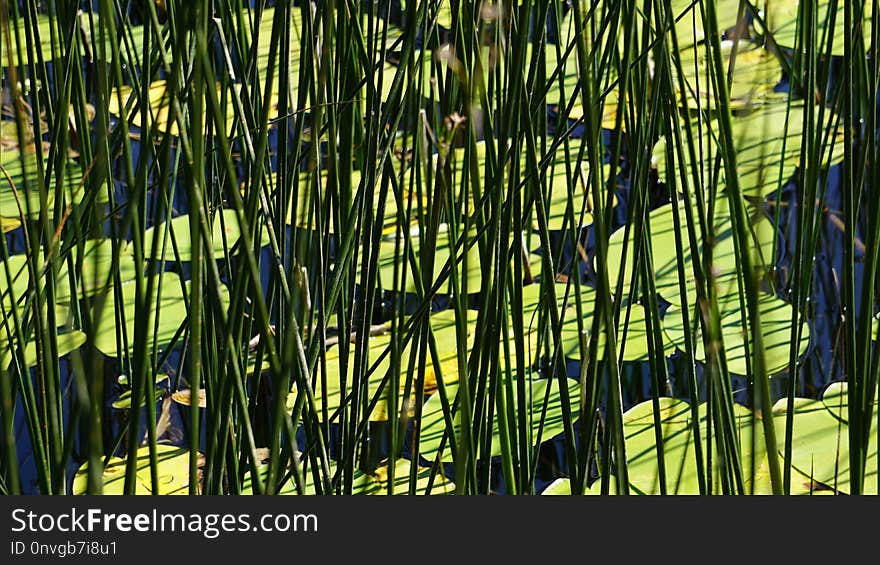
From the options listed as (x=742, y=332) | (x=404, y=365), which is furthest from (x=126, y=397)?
(x=742, y=332)

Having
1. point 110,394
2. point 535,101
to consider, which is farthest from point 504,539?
point 110,394

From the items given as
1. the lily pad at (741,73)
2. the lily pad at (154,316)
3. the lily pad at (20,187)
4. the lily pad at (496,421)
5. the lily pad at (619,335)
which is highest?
the lily pad at (741,73)

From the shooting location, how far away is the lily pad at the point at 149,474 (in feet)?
3.27

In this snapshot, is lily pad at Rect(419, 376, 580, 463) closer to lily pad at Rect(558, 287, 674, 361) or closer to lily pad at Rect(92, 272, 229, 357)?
lily pad at Rect(558, 287, 674, 361)

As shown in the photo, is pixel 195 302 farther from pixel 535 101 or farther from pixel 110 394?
pixel 110 394

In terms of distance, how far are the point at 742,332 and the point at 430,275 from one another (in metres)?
0.54

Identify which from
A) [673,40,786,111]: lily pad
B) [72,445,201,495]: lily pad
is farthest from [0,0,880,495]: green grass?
[673,40,786,111]: lily pad

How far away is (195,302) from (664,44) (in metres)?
0.35

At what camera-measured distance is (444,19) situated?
1894 mm

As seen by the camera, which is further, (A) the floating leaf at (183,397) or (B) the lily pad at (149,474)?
(A) the floating leaf at (183,397)

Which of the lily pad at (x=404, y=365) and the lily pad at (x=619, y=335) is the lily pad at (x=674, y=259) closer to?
the lily pad at (x=619, y=335)

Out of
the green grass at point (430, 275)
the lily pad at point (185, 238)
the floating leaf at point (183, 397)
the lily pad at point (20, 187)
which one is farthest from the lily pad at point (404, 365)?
the lily pad at point (20, 187)

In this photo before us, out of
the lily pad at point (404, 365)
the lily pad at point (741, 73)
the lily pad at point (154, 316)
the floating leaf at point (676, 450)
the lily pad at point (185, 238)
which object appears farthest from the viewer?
the lily pad at point (741, 73)

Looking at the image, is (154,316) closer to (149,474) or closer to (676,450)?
(149,474)
